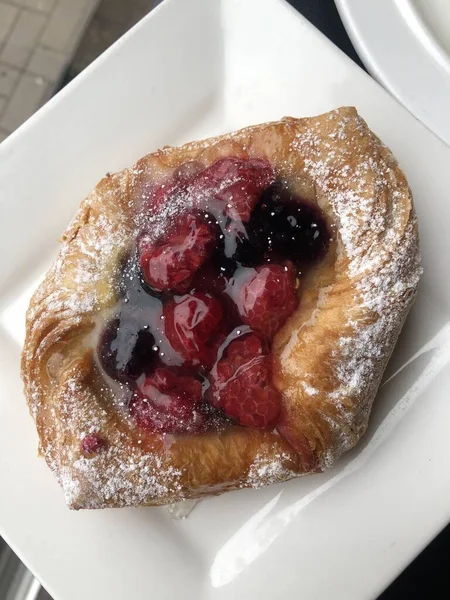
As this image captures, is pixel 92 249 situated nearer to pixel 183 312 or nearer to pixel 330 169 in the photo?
pixel 183 312

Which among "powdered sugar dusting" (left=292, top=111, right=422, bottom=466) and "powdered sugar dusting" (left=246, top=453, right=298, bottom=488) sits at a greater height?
"powdered sugar dusting" (left=292, top=111, right=422, bottom=466)

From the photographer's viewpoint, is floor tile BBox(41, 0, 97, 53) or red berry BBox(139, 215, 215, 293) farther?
floor tile BBox(41, 0, 97, 53)

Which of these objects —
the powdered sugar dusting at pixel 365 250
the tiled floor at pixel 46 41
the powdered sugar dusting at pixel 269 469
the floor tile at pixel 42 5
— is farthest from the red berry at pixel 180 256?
the floor tile at pixel 42 5

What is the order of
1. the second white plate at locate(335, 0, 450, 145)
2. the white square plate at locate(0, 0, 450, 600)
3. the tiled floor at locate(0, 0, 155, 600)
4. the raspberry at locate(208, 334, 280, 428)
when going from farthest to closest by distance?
1. the tiled floor at locate(0, 0, 155, 600)
2. the second white plate at locate(335, 0, 450, 145)
3. the white square plate at locate(0, 0, 450, 600)
4. the raspberry at locate(208, 334, 280, 428)

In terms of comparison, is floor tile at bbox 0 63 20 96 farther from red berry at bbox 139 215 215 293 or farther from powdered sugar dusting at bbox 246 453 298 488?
powdered sugar dusting at bbox 246 453 298 488

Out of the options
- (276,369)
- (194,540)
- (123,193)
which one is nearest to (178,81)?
(123,193)

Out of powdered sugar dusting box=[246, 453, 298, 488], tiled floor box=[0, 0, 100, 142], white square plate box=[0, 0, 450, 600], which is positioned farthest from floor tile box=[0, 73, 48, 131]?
powdered sugar dusting box=[246, 453, 298, 488]

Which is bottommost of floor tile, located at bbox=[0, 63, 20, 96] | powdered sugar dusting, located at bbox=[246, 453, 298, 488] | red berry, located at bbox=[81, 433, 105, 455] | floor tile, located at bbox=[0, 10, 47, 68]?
powdered sugar dusting, located at bbox=[246, 453, 298, 488]

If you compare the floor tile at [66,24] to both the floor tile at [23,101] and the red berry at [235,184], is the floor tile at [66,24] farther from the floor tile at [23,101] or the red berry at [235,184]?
the red berry at [235,184]
